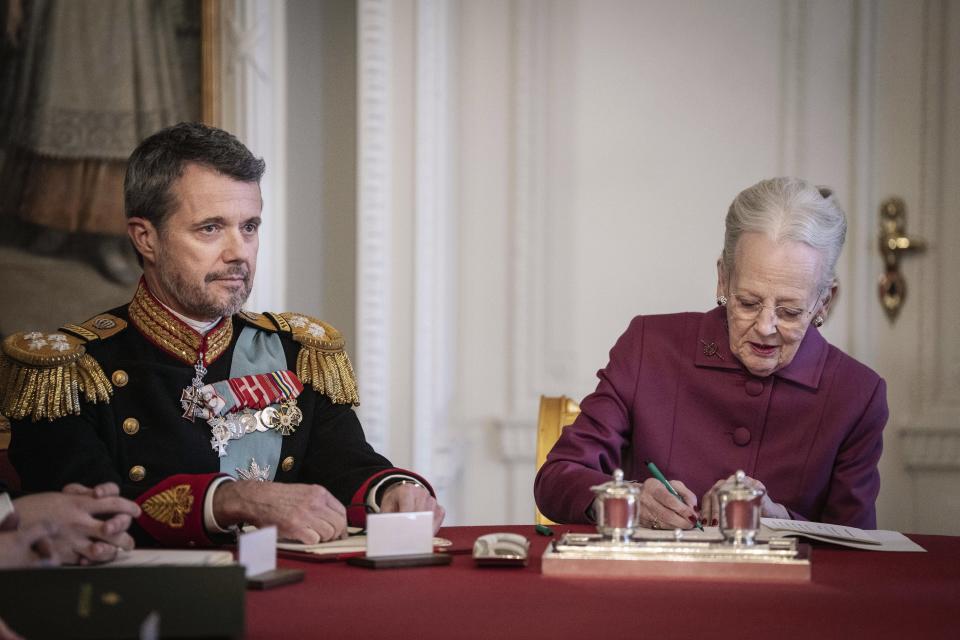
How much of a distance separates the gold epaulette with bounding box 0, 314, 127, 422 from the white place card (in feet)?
2.45

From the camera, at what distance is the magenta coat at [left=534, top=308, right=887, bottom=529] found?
257 cm

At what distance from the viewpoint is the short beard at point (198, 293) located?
97.9 inches

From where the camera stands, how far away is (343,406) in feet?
8.87

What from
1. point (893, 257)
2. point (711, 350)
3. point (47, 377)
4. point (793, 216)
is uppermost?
point (893, 257)

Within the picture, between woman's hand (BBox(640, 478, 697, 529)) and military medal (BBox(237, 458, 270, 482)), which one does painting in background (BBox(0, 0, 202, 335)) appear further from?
woman's hand (BBox(640, 478, 697, 529))

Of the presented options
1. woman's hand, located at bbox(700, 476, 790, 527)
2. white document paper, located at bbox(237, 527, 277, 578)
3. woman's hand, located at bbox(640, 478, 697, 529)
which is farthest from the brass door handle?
white document paper, located at bbox(237, 527, 277, 578)

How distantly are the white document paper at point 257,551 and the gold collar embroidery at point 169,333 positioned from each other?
82 cm

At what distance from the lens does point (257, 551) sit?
67.6 inches

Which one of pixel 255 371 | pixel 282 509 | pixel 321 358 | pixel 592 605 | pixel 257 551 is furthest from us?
pixel 321 358

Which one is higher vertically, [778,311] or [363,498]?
[778,311]

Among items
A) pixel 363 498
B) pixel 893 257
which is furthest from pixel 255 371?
pixel 893 257

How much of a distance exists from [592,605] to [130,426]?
3.83 feet

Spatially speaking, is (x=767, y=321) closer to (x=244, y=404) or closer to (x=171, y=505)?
(x=244, y=404)

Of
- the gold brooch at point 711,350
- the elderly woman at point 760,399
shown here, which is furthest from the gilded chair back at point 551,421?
the gold brooch at point 711,350
